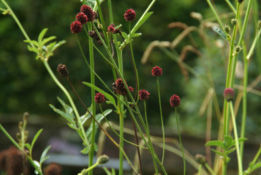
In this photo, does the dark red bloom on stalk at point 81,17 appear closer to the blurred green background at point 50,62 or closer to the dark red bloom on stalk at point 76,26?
the dark red bloom on stalk at point 76,26

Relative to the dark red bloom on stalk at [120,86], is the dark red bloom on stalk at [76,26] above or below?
above

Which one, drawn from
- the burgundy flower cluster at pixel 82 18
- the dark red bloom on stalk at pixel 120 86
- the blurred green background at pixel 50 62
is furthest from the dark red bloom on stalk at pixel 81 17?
the blurred green background at pixel 50 62

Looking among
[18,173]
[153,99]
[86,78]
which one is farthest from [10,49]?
[18,173]

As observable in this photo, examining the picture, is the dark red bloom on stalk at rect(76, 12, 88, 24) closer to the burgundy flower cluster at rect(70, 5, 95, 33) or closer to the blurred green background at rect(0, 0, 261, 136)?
the burgundy flower cluster at rect(70, 5, 95, 33)

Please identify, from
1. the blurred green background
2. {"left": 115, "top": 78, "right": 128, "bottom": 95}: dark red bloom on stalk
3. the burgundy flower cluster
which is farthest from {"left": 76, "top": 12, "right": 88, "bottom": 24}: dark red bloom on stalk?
the blurred green background

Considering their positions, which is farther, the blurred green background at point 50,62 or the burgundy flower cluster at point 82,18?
the blurred green background at point 50,62

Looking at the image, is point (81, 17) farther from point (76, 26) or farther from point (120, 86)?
point (120, 86)

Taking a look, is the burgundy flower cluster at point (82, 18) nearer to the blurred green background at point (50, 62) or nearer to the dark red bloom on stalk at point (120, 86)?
the dark red bloom on stalk at point (120, 86)

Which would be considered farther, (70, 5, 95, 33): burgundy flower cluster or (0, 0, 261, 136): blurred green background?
(0, 0, 261, 136): blurred green background

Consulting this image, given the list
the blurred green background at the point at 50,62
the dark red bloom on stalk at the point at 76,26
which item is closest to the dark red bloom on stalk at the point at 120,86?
the dark red bloom on stalk at the point at 76,26

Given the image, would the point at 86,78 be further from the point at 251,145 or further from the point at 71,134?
the point at 251,145

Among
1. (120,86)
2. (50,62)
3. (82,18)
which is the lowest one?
(50,62)

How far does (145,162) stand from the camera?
2803 millimetres

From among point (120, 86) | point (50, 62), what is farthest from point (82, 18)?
point (50, 62)
